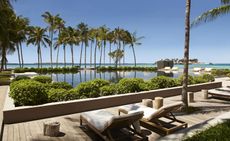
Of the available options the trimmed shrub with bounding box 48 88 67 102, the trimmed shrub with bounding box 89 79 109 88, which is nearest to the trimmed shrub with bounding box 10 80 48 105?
the trimmed shrub with bounding box 48 88 67 102

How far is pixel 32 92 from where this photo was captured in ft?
22.3

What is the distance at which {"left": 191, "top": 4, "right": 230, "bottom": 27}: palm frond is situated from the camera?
9.18 metres

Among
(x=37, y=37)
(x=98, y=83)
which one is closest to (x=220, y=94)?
(x=98, y=83)

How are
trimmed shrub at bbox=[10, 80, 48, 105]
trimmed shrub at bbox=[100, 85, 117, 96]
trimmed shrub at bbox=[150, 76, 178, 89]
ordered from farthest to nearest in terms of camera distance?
trimmed shrub at bbox=[150, 76, 178, 89] → trimmed shrub at bbox=[100, 85, 117, 96] → trimmed shrub at bbox=[10, 80, 48, 105]

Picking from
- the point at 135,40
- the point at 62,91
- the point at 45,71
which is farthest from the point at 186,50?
the point at 135,40

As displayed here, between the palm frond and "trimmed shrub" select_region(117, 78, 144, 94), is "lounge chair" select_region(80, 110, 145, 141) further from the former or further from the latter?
the palm frond

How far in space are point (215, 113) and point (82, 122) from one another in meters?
4.68

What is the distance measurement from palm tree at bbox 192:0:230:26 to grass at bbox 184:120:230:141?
6.03 metres

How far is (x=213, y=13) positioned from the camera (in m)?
9.47

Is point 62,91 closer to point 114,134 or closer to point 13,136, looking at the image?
point 13,136

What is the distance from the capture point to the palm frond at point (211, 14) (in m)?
9.18

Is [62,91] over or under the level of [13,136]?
over

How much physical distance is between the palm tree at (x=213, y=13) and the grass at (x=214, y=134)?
603 centimetres

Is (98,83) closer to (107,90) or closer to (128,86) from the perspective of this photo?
(107,90)
